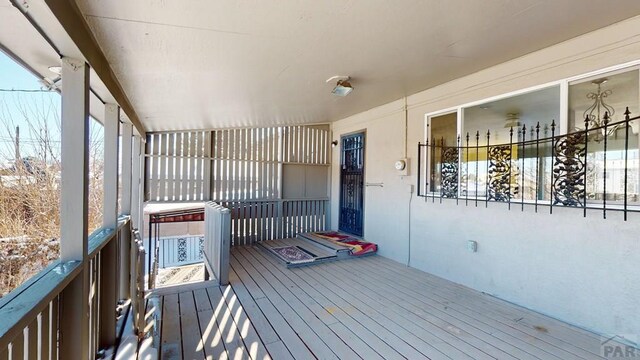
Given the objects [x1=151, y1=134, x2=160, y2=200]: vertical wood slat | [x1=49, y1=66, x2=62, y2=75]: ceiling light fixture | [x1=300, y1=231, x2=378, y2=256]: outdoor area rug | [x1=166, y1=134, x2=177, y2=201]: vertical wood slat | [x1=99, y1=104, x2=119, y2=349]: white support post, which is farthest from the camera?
[x1=166, y1=134, x2=177, y2=201]: vertical wood slat

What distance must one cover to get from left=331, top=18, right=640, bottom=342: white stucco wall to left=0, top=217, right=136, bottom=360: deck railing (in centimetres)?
365

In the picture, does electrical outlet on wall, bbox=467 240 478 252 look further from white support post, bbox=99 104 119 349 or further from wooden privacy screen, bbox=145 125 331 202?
wooden privacy screen, bbox=145 125 331 202

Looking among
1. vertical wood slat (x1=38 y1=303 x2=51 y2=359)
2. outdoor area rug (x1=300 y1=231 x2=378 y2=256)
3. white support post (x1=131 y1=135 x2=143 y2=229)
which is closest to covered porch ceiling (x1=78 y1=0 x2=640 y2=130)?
white support post (x1=131 y1=135 x2=143 y2=229)

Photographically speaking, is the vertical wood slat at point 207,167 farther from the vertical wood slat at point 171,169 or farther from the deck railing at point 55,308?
the deck railing at point 55,308

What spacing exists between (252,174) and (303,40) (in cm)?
420

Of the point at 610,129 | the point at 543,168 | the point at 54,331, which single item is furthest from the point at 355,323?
the point at 610,129

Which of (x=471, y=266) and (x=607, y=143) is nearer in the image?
(x=607, y=143)

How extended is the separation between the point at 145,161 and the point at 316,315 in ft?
14.3

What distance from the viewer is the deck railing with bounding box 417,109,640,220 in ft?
7.64

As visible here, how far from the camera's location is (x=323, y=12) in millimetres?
1829

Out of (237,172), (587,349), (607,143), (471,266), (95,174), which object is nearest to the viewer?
(587,349)

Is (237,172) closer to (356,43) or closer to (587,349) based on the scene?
(356,43)

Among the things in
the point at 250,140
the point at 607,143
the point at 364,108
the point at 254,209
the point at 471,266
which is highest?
the point at 364,108

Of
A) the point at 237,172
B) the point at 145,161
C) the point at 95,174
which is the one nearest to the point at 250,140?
the point at 237,172
